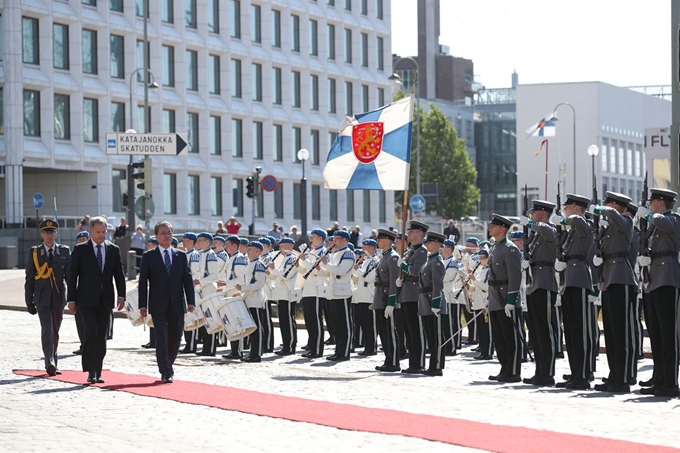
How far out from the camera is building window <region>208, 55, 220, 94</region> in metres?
68.6

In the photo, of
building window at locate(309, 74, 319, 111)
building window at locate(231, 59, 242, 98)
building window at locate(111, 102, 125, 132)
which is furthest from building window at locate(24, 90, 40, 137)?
building window at locate(309, 74, 319, 111)

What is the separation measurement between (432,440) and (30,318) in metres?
21.0

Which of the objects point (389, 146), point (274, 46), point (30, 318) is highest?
point (274, 46)

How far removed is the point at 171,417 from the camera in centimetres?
1291

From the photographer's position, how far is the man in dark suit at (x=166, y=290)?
55.0 feet

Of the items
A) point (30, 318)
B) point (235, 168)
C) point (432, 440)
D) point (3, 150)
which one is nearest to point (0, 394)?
point (432, 440)

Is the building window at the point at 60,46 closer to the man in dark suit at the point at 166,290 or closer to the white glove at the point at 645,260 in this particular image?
the man in dark suit at the point at 166,290

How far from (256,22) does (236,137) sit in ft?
19.6

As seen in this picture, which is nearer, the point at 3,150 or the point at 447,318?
the point at 447,318

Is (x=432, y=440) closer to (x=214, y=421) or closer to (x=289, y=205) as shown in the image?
A: (x=214, y=421)

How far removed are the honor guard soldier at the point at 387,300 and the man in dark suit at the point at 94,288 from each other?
3912 mm

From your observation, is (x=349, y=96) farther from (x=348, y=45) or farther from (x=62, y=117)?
(x=62, y=117)

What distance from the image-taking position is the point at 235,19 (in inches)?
2756

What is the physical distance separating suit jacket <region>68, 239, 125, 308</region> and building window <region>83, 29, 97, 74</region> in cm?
4524
